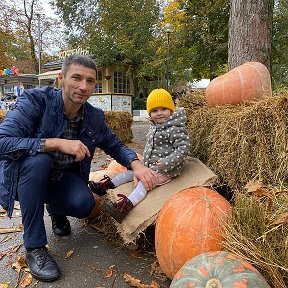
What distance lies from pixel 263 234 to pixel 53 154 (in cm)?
166

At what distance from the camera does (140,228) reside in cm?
261

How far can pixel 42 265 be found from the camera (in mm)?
2414

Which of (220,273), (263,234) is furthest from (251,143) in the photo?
(220,273)

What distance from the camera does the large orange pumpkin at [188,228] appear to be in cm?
221

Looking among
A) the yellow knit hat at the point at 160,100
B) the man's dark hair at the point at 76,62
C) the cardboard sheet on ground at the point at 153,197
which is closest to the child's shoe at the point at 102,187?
the cardboard sheet on ground at the point at 153,197

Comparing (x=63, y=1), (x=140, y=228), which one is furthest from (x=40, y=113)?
(x=63, y=1)

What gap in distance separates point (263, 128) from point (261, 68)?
1.03 metres

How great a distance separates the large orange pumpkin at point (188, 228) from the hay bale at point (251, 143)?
17.4 inches

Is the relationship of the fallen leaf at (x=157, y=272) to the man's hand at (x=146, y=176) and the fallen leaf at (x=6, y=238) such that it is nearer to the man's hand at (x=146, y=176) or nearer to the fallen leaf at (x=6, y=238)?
the man's hand at (x=146, y=176)

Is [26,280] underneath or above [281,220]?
underneath

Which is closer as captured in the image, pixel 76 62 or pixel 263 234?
pixel 263 234

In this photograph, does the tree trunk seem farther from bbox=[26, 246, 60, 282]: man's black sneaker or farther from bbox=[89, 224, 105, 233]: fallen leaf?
bbox=[26, 246, 60, 282]: man's black sneaker

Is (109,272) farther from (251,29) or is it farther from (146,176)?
(251,29)

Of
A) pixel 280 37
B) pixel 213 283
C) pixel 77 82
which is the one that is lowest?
pixel 213 283
